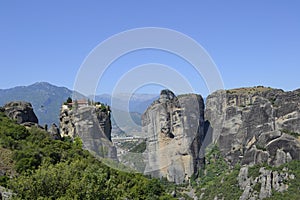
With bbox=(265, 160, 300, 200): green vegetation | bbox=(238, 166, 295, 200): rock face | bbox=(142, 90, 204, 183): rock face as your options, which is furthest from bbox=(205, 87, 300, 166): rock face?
bbox=(238, 166, 295, 200): rock face

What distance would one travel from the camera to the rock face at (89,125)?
49.0 metres

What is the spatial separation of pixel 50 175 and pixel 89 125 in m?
36.7

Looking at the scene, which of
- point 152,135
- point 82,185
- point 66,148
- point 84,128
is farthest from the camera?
point 152,135

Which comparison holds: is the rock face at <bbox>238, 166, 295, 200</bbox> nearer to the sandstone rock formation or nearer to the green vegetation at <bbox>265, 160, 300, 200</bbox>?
the green vegetation at <bbox>265, 160, 300, 200</bbox>

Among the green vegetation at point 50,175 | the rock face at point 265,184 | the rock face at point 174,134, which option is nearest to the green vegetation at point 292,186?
the rock face at point 265,184

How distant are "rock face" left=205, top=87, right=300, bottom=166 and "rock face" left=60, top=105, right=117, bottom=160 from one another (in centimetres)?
2298

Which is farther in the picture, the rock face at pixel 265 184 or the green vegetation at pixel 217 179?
the green vegetation at pixel 217 179

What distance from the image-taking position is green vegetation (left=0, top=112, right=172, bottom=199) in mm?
14531

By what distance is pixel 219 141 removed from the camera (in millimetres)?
82062

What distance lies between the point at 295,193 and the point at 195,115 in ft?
109

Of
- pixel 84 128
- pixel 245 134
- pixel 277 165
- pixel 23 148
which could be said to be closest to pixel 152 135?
pixel 245 134

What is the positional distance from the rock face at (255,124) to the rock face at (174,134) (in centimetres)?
366

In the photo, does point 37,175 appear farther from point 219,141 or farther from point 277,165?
point 219,141

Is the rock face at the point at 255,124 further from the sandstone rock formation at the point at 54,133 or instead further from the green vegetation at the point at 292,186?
the sandstone rock formation at the point at 54,133
